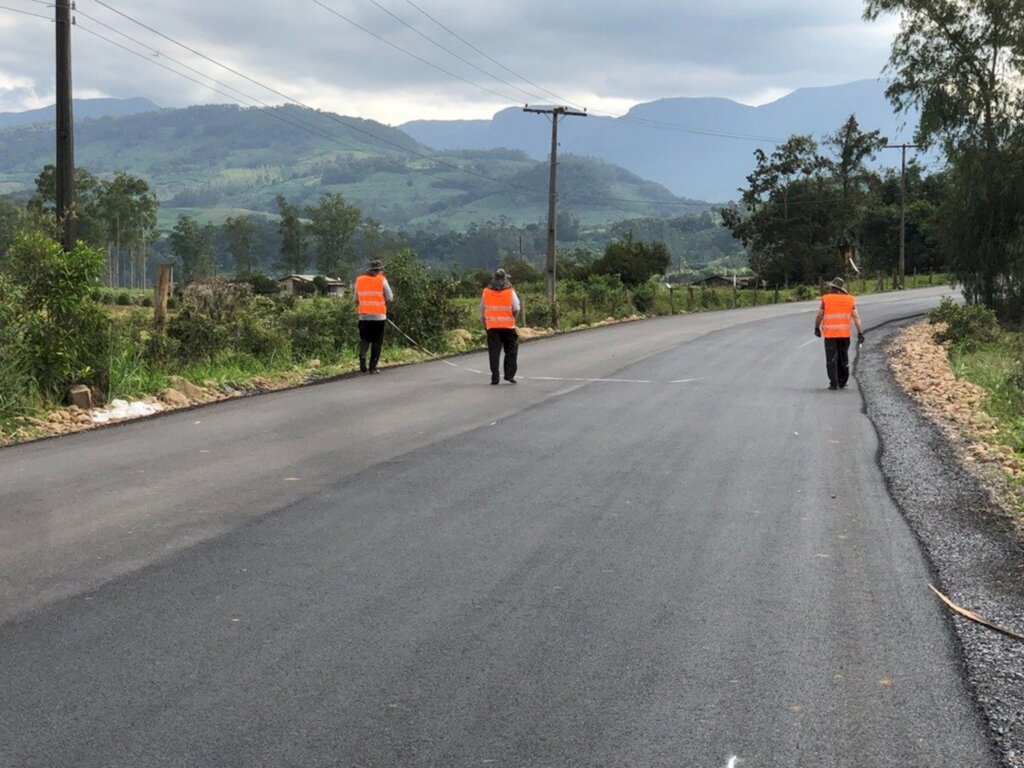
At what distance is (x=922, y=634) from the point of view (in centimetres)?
544

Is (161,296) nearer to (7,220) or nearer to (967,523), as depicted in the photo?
(967,523)

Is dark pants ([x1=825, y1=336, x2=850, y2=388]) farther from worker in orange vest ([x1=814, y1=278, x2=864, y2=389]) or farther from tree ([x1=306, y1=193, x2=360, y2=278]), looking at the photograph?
tree ([x1=306, y1=193, x2=360, y2=278])

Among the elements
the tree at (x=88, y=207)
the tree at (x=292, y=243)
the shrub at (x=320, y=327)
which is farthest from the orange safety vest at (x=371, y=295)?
the tree at (x=292, y=243)

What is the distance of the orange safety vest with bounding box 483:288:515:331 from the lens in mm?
17703

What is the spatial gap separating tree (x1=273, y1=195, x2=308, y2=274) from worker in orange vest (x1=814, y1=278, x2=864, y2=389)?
11684cm

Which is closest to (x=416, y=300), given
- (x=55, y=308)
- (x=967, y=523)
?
(x=55, y=308)

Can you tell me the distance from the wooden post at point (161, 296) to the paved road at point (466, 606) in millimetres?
5474

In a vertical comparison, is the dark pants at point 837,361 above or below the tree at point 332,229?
below

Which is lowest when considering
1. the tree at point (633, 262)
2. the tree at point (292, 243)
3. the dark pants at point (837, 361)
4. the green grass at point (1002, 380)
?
the green grass at point (1002, 380)

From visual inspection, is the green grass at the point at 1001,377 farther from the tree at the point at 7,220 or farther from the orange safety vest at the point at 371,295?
the tree at the point at 7,220

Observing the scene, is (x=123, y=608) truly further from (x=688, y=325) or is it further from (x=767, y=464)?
(x=688, y=325)

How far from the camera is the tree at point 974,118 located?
121 ft

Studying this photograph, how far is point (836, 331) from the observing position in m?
17.7

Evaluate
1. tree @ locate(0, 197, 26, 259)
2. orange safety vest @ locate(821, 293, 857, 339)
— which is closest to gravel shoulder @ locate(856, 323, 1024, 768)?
orange safety vest @ locate(821, 293, 857, 339)
